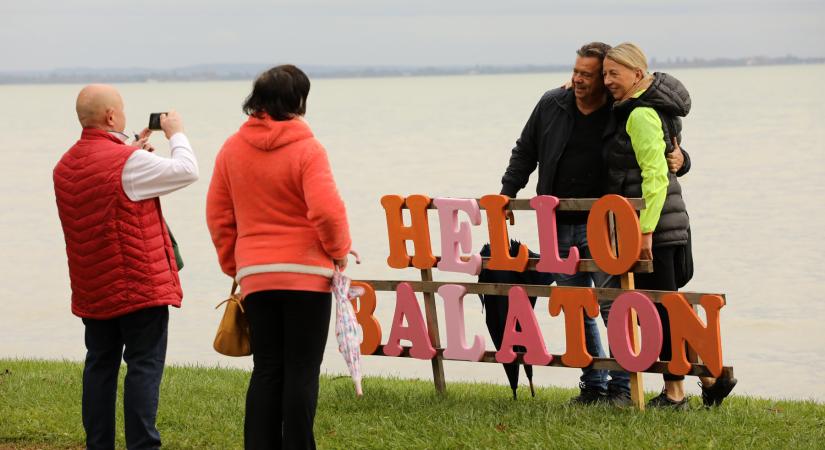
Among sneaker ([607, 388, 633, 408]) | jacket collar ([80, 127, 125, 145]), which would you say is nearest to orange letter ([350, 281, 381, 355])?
sneaker ([607, 388, 633, 408])

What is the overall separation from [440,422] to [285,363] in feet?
4.63

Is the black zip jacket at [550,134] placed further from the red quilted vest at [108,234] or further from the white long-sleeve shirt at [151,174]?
the red quilted vest at [108,234]

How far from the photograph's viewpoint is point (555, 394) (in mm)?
8586

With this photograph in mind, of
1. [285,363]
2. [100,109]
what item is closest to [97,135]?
[100,109]

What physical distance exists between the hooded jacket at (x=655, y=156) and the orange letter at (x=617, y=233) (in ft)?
0.28

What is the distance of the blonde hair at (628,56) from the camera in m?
6.77

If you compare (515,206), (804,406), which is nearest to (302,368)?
(515,206)

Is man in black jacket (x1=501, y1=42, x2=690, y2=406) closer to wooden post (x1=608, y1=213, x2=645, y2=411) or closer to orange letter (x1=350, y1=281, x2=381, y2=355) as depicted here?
wooden post (x1=608, y1=213, x2=645, y2=411)

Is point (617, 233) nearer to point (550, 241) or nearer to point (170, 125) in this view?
point (550, 241)

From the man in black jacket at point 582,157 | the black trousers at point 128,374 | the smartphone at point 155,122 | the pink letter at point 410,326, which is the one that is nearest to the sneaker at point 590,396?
the man in black jacket at point 582,157

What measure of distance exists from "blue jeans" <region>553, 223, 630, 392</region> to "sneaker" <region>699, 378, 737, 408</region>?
43 centimetres

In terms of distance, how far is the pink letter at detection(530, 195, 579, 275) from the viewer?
7082mm

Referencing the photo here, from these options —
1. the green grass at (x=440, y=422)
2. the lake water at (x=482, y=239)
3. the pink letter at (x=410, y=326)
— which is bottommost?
the lake water at (x=482, y=239)

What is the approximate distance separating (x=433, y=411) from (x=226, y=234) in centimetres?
187
